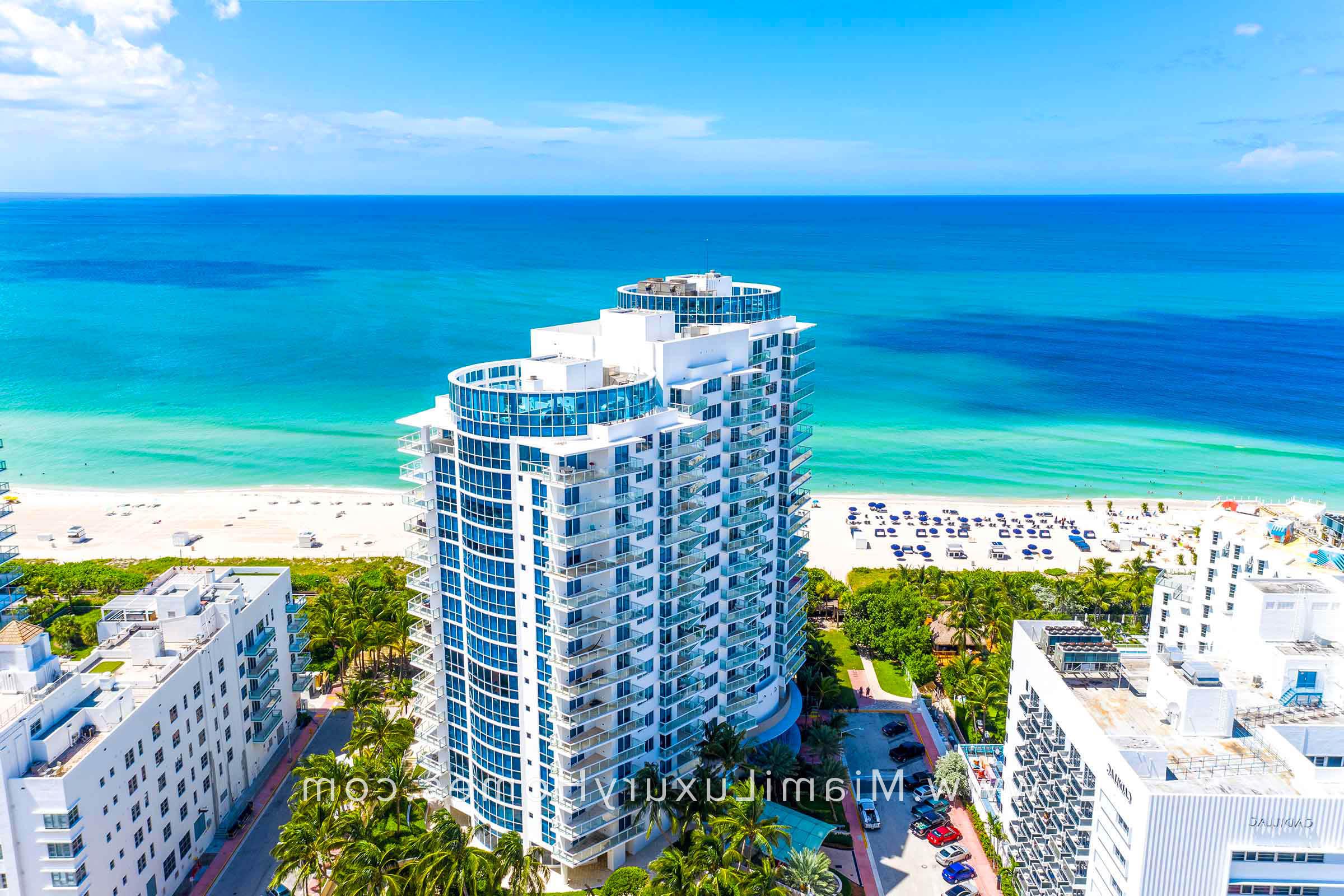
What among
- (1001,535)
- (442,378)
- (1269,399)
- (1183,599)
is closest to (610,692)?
(1183,599)

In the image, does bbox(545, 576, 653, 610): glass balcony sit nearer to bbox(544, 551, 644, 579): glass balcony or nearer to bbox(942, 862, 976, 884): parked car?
bbox(544, 551, 644, 579): glass balcony

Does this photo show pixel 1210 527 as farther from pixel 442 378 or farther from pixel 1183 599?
pixel 442 378

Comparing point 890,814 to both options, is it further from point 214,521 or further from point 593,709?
point 214,521

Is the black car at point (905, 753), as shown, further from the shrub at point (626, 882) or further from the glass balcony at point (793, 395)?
the glass balcony at point (793, 395)

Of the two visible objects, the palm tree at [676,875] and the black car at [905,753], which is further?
the black car at [905,753]

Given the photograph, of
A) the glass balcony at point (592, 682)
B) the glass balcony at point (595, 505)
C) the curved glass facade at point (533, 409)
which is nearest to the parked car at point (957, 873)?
the glass balcony at point (592, 682)

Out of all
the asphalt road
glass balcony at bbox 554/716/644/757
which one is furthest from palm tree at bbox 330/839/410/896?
the asphalt road
